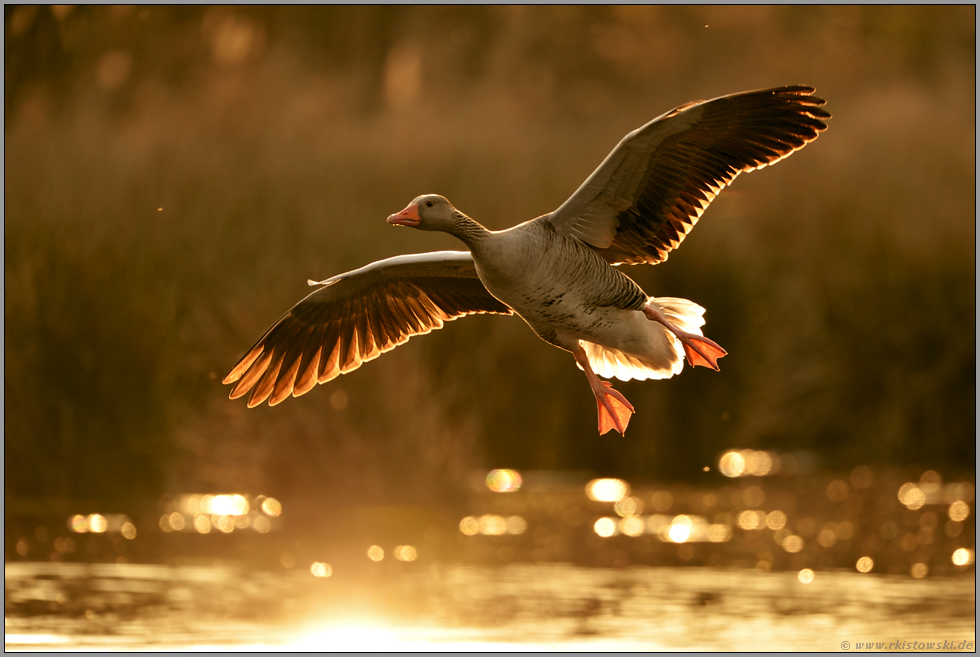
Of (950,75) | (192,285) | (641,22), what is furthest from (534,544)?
(641,22)

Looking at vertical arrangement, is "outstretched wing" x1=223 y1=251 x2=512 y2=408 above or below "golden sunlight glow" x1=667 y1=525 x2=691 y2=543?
above

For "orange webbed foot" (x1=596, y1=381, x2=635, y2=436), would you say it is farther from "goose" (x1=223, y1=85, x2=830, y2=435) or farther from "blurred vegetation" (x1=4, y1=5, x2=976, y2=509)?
"blurred vegetation" (x1=4, y1=5, x2=976, y2=509)

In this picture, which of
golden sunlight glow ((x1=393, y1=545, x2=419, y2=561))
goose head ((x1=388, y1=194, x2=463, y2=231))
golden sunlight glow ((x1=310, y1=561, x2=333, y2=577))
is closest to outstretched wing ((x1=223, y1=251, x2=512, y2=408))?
goose head ((x1=388, y1=194, x2=463, y2=231))

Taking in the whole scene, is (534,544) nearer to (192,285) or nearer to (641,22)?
(192,285)

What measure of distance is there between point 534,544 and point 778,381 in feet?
14.2

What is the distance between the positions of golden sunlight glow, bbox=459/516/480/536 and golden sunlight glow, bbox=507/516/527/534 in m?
0.29

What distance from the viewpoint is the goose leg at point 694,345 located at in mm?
7312

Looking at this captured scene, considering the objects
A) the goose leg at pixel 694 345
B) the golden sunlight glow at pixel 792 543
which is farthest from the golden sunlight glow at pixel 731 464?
the goose leg at pixel 694 345

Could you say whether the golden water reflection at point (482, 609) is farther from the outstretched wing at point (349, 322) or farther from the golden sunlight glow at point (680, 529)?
the outstretched wing at point (349, 322)

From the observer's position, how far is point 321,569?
1106cm

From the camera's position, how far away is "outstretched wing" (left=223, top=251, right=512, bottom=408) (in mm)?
8539

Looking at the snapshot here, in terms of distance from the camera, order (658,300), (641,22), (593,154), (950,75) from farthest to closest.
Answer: (641,22) → (950,75) → (593,154) → (658,300)

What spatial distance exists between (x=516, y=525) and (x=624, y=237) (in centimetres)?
581

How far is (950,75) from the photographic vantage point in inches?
952
